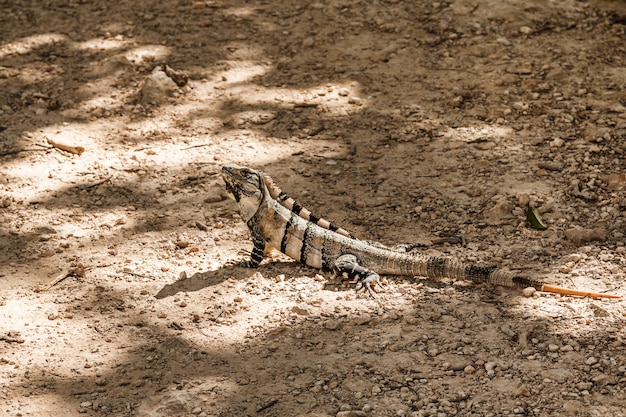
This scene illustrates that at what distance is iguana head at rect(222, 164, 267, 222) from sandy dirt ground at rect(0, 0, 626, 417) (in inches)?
14.6

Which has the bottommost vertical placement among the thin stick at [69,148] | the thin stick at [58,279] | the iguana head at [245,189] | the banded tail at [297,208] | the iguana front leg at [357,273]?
the thin stick at [58,279]

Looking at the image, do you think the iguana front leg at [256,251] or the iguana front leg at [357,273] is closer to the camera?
the iguana front leg at [357,273]

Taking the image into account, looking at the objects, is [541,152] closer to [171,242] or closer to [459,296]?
[459,296]

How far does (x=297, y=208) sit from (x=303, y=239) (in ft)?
0.77

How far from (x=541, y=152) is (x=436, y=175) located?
88cm

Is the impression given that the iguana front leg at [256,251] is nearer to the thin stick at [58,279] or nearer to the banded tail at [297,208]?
the banded tail at [297,208]

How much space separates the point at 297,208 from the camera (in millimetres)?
5805

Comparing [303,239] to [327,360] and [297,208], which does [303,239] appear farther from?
[327,360]

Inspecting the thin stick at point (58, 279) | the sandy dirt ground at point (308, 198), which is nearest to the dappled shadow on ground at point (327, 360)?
the sandy dirt ground at point (308, 198)

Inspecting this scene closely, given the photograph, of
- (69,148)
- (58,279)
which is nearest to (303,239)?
(58,279)

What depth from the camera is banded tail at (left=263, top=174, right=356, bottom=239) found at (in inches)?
226

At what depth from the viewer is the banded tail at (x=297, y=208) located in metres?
5.73

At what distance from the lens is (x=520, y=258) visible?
17.9 feet

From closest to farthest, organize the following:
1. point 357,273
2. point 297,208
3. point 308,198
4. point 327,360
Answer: point 327,360 → point 357,273 → point 297,208 → point 308,198
